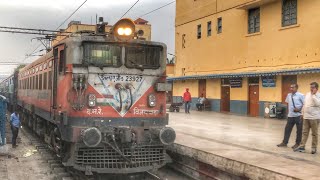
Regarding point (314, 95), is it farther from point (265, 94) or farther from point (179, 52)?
point (179, 52)

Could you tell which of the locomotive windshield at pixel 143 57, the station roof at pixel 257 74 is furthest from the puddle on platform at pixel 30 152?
the station roof at pixel 257 74

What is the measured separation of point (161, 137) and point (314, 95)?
3836 millimetres

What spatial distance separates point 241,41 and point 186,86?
8.48 metres

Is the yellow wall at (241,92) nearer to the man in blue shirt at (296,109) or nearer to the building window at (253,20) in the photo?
the building window at (253,20)

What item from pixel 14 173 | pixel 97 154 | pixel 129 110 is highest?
pixel 129 110

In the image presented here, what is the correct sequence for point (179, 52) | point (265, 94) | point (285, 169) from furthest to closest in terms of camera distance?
point (179, 52) < point (265, 94) < point (285, 169)

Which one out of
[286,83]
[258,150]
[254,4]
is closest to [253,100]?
[286,83]

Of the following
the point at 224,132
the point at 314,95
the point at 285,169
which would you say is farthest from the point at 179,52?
the point at 285,169

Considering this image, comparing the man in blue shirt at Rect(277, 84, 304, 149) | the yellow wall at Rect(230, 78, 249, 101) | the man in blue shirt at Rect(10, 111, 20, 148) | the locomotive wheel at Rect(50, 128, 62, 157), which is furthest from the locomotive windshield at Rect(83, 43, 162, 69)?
the yellow wall at Rect(230, 78, 249, 101)

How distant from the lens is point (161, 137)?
356 inches

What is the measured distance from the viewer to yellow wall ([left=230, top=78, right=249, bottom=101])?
25.1 m

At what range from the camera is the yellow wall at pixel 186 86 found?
103ft

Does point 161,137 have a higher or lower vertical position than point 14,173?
higher

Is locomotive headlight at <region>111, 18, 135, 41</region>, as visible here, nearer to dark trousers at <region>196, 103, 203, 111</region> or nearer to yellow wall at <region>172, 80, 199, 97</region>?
dark trousers at <region>196, 103, 203, 111</region>
